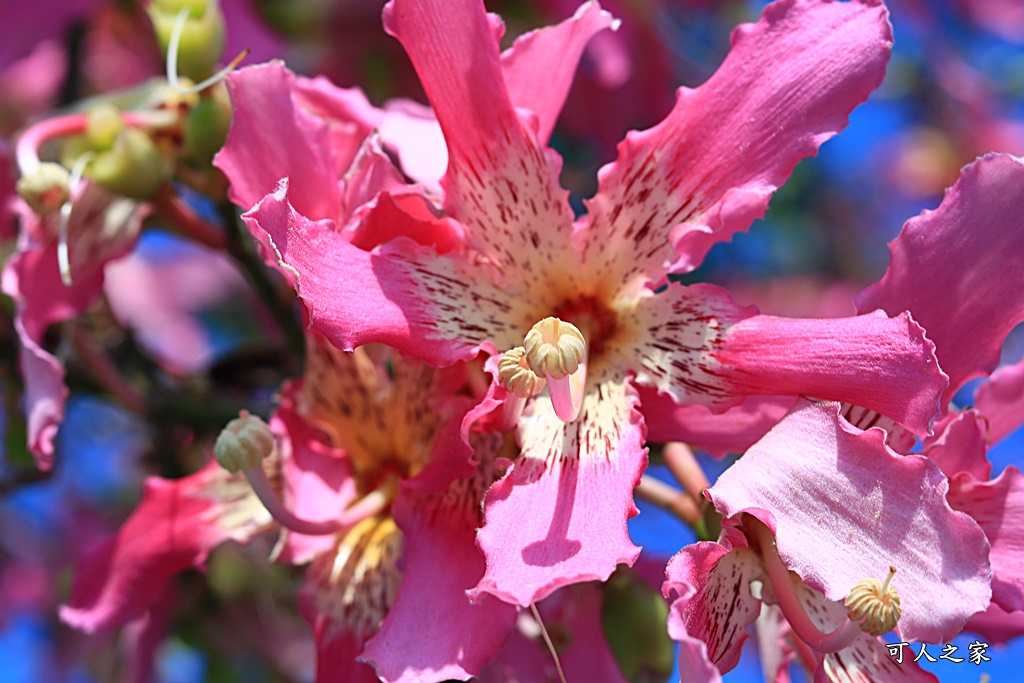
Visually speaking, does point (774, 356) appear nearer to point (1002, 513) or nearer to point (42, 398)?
point (1002, 513)

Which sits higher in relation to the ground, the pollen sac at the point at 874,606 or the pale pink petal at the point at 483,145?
the pale pink petal at the point at 483,145

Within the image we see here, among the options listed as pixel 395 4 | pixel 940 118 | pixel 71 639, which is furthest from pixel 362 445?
pixel 940 118

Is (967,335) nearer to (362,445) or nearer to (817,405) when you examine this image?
(817,405)

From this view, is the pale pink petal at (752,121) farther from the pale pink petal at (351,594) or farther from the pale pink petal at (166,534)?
the pale pink petal at (166,534)

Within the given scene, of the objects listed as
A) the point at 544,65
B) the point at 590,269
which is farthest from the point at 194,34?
the point at 590,269

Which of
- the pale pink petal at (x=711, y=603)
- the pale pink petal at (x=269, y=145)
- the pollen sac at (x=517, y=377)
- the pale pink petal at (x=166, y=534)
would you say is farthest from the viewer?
the pale pink petal at (x=166, y=534)

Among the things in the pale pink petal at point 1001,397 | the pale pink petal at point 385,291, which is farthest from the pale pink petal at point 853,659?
the pale pink petal at point 385,291
